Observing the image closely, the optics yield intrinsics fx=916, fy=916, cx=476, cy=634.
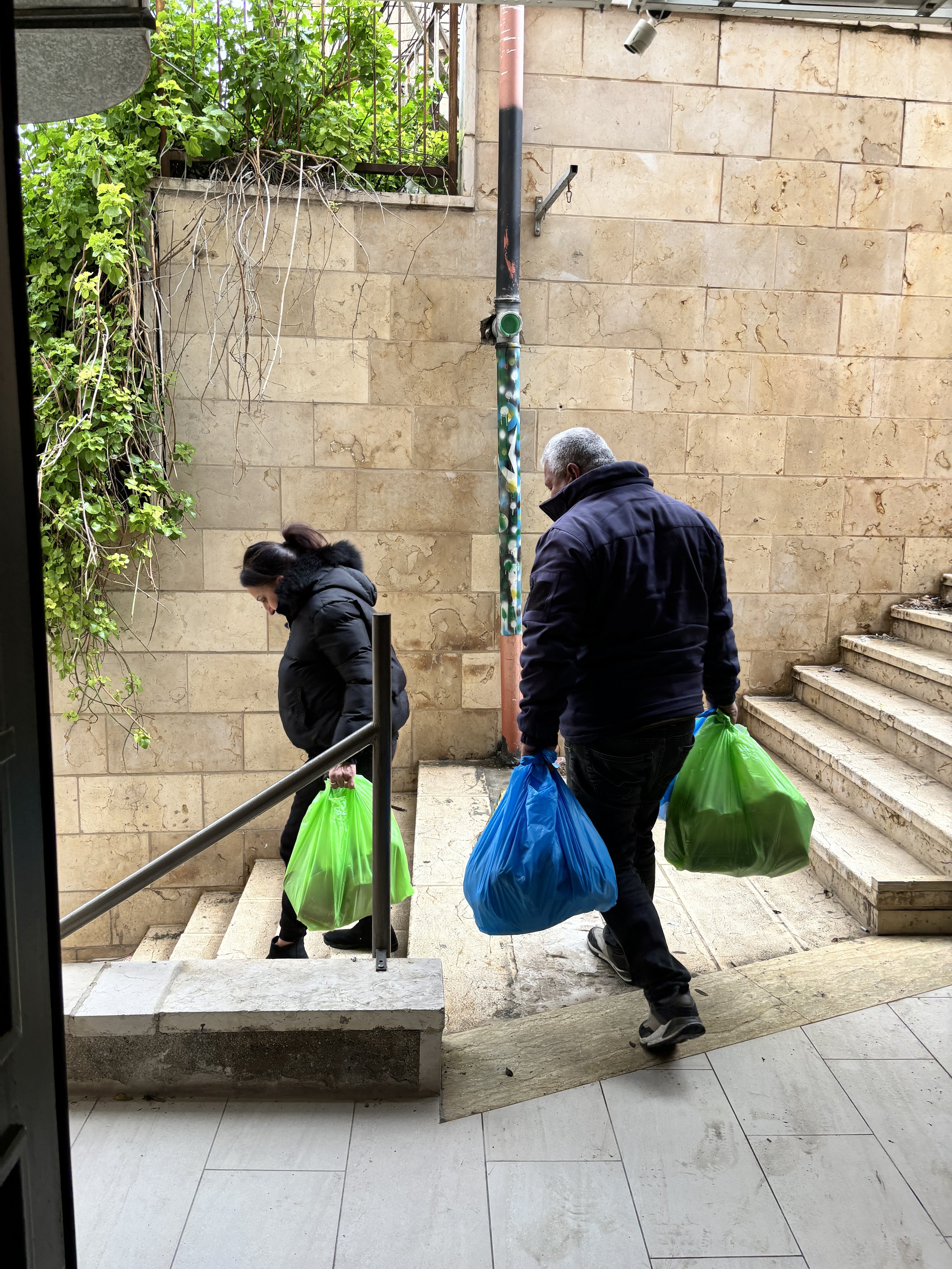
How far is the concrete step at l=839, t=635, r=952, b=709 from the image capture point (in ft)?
13.5

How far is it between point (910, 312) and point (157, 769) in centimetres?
456

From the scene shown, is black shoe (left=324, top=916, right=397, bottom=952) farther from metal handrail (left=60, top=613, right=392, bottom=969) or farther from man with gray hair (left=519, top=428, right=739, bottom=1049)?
man with gray hair (left=519, top=428, right=739, bottom=1049)

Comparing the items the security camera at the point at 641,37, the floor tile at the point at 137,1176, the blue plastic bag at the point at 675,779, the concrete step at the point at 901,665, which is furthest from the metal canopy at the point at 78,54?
the concrete step at the point at 901,665

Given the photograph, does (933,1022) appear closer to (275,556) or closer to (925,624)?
(275,556)

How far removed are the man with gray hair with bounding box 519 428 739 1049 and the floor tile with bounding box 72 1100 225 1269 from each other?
1132 mm

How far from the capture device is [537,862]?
2162 mm

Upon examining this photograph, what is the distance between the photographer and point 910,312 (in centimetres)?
475

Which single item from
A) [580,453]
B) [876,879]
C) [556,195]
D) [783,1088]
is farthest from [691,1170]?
[556,195]

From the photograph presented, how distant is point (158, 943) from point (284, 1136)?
9.66ft

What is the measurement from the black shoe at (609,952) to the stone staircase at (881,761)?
35.8 inches

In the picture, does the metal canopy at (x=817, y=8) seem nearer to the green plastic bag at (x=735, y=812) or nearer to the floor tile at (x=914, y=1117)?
the green plastic bag at (x=735, y=812)

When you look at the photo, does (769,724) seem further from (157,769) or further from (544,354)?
(157,769)

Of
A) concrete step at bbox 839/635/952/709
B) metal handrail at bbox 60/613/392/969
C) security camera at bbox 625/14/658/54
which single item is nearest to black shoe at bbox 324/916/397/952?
metal handrail at bbox 60/613/392/969

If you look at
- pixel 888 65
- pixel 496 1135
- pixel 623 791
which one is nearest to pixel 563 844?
pixel 623 791
